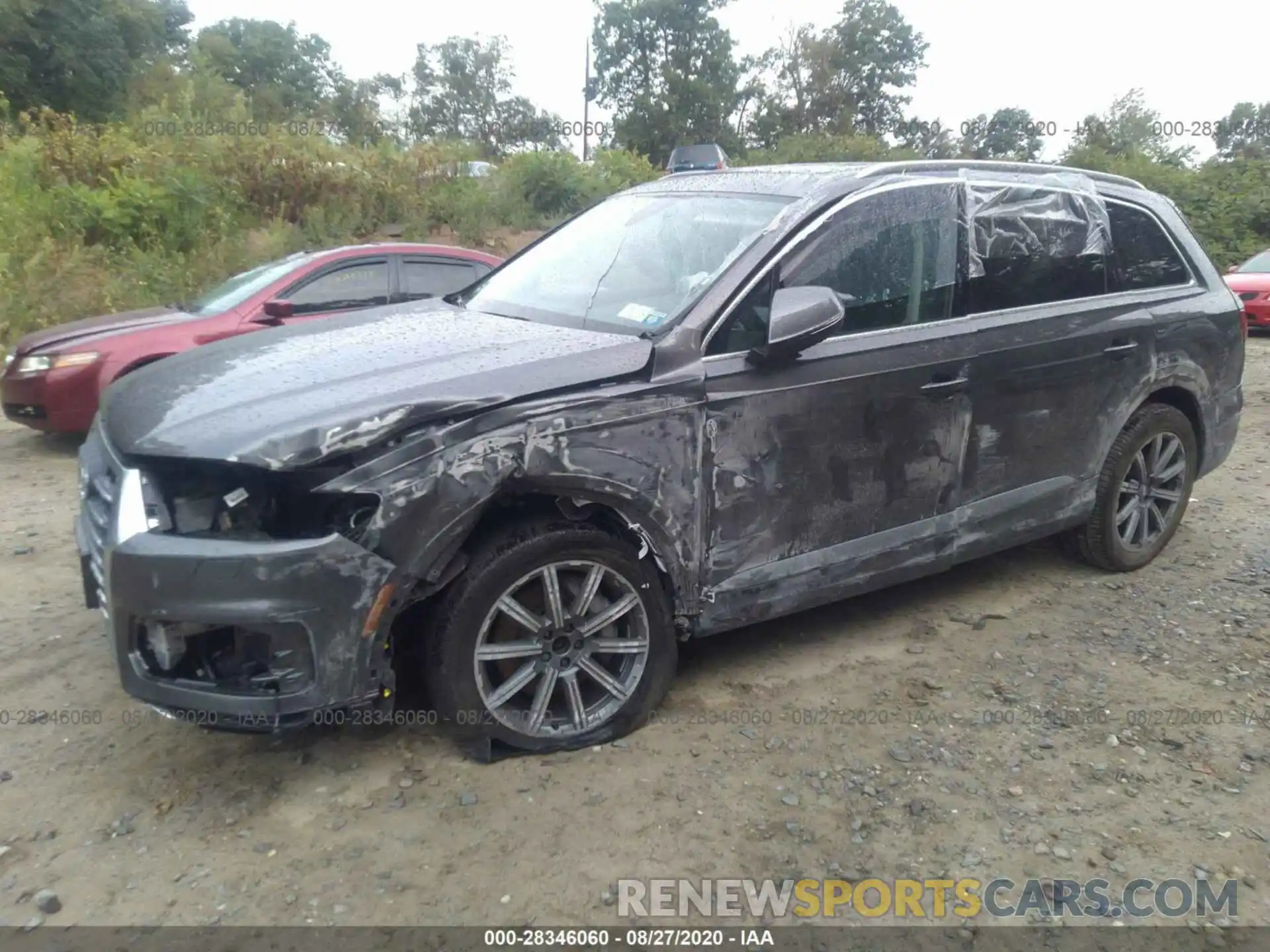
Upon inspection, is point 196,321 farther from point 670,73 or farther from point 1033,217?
point 670,73

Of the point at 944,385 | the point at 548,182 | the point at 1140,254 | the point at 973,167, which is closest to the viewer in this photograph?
the point at 944,385

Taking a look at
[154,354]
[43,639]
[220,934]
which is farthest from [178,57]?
[220,934]

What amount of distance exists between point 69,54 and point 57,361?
20.1 m

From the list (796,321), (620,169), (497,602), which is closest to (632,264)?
(796,321)

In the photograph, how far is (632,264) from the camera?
3805 mm

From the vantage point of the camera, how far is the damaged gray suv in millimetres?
2725

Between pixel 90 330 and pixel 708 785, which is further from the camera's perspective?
pixel 90 330

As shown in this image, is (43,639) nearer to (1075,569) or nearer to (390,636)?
(390,636)

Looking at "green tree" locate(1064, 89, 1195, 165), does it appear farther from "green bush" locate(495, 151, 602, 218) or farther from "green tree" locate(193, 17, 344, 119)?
"green tree" locate(193, 17, 344, 119)

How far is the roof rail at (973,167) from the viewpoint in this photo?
3877 millimetres

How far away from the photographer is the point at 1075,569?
16.2 feet

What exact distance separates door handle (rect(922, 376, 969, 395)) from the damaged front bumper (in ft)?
6.89

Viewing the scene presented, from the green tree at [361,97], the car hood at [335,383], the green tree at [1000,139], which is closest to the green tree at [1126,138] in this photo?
the green tree at [1000,139]

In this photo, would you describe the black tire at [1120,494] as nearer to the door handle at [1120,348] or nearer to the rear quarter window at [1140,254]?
the door handle at [1120,348]
